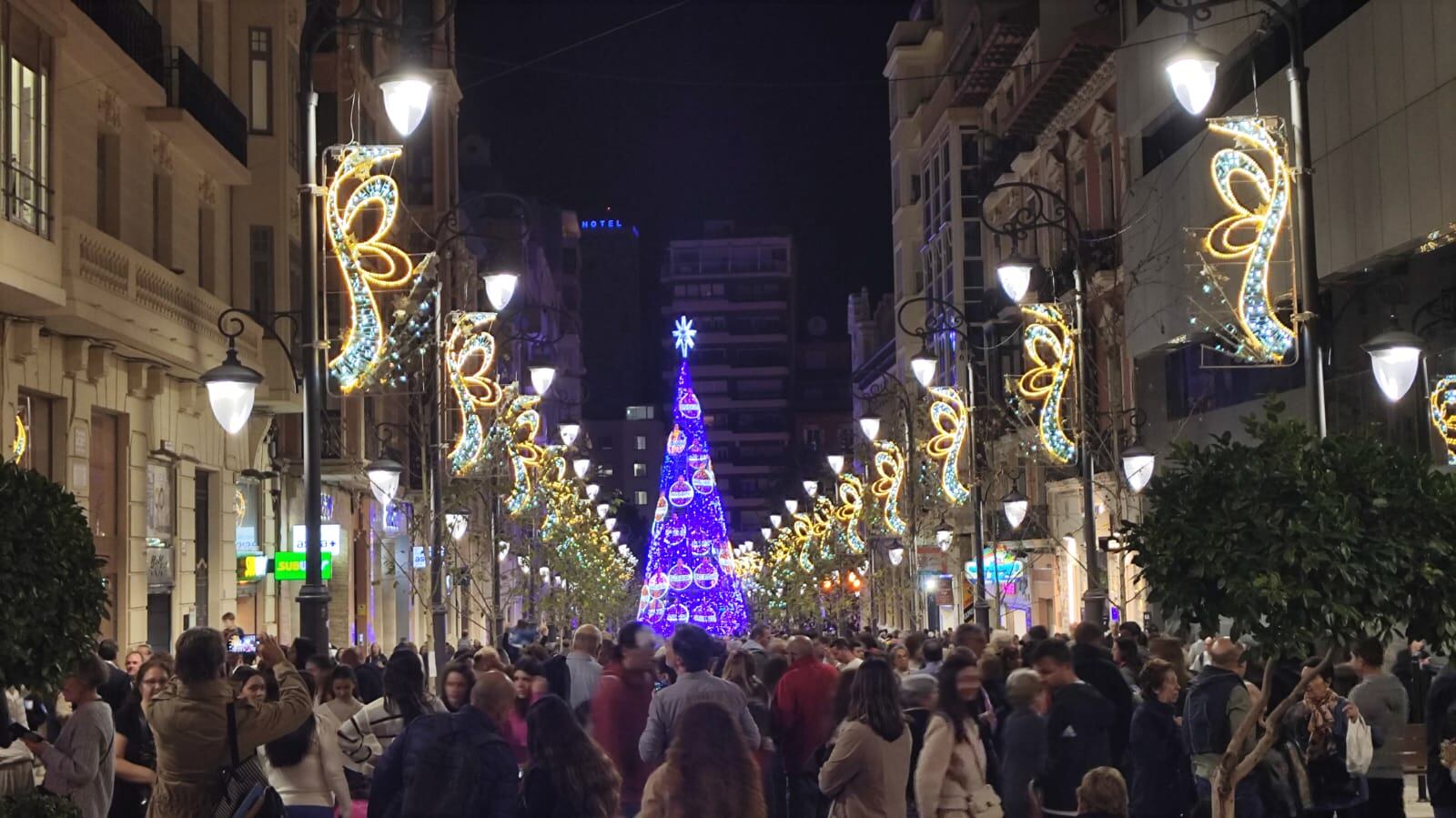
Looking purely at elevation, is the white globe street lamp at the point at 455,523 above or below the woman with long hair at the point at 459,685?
above

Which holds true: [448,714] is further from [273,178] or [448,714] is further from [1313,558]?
[273,178]

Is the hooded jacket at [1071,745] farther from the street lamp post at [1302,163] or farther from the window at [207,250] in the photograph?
the window at [207,250]

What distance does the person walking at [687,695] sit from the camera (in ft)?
38.4

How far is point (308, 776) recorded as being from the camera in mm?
11023

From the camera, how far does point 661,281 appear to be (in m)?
193

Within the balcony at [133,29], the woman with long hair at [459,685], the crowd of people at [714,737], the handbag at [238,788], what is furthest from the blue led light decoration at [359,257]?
the handbag at [238,788]

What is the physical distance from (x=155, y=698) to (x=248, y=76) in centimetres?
2709

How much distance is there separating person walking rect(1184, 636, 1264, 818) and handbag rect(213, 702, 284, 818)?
5.41m

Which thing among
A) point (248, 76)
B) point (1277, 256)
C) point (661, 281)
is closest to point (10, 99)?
point (248, 76)

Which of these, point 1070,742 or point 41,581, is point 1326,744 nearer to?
point 1070,742

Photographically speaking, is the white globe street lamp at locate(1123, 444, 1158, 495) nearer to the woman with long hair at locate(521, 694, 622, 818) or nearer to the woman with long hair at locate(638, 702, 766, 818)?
the woman with long hair at locate(521, 694, 622, 818)

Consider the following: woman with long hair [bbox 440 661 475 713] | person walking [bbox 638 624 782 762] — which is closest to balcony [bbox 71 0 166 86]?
woman with long hair [bbox 440 661 475 713]

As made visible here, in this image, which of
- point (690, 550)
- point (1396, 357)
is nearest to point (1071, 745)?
point (1396, 357)

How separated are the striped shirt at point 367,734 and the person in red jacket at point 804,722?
9.00 ft
